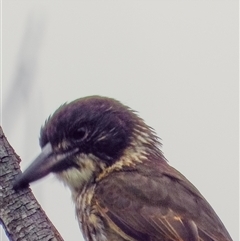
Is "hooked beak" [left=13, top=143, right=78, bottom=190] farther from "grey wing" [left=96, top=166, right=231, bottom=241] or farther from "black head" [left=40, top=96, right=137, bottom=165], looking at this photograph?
"grey wing" [left=96, top=166, right=231, bottom=241]

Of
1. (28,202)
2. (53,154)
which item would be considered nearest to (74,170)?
(53,154)

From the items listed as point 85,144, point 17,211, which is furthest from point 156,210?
point 17,211

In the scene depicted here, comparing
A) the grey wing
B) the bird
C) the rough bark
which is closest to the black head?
the bird

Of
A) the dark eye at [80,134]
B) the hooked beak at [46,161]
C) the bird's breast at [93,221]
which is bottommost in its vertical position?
the bird's breast at [93,221]

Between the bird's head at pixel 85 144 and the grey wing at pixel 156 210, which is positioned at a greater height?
the bird's head at pixel 85 144

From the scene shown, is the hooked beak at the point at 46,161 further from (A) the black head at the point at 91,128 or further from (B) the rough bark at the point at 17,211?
(B) the rough bark at the point at 17,211

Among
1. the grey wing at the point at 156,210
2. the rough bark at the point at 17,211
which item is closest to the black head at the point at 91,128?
the grey wing at the point at 156,210

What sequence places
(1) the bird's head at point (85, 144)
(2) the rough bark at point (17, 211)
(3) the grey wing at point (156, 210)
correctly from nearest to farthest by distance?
1. (2) the rough bark at point (17, 211)
2. (3) the grey wing at point (156, 210)
3. (1) the bird's head at point (85, 144)

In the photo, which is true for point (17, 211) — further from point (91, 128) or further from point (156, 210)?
point (91, 128)
